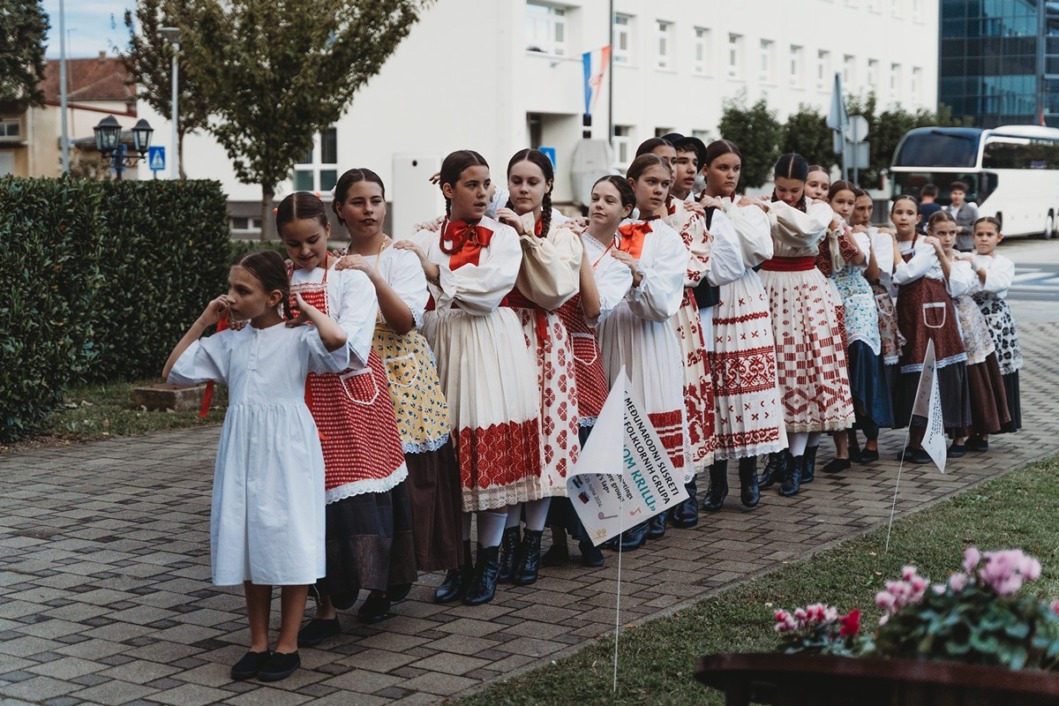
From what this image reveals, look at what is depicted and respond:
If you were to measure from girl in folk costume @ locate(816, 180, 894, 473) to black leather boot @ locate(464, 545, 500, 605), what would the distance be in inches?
161

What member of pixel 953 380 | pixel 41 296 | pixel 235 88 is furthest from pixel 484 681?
pixel 235 88

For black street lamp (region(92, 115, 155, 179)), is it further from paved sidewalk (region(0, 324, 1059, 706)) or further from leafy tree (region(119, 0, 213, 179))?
paved sidewalk (region(0, 324, 1059, 706))

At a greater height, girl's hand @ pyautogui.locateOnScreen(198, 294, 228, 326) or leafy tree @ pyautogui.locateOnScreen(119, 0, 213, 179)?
leafy tree @ pyautogui.locateOnScreen(119, 0, 213, 179)

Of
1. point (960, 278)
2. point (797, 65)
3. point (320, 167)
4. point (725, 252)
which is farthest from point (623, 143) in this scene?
point (725, 252)

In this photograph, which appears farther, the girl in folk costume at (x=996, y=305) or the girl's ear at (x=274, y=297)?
the girl in folk costume at (x=996, y=305)

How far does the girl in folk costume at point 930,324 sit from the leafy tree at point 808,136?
37.6 meters

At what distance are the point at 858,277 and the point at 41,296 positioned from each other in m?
6.08

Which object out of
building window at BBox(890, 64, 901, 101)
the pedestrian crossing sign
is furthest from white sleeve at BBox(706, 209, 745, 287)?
building window at BBox(890, 64, 901, 101)

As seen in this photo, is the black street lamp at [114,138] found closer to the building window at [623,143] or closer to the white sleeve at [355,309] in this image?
the building window at [623,143]

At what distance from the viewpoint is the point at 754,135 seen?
44.9 m

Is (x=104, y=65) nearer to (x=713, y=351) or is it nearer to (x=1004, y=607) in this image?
(x=713, y=351)

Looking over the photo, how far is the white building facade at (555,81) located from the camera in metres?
38.2

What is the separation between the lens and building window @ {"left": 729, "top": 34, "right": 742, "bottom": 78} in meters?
48.7

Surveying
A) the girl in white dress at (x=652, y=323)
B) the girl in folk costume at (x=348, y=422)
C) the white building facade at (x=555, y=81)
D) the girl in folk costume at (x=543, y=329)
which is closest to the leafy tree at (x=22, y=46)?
the white building facade at (x=555, y=81)
